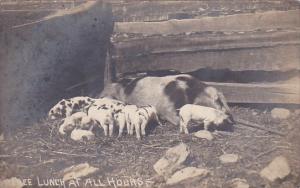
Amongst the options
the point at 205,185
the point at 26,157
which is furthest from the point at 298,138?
the point at 26,157

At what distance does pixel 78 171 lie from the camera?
3135 mm

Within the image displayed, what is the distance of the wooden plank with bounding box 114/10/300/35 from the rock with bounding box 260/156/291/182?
1.04 metres

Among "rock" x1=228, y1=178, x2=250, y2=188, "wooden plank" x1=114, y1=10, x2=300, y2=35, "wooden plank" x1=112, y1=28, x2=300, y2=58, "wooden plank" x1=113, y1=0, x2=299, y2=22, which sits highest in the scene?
"wooden plank" x1=113, y1=0, x2=299, y2=22

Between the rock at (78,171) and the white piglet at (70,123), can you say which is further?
the white piglet at (70,123)

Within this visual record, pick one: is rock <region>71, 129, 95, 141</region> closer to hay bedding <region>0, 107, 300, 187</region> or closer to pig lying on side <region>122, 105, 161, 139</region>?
hay bedding <region>0, 107, 300, 187</region>

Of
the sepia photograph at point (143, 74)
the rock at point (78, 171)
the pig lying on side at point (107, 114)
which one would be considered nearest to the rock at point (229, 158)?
the sepia photograph at point (143, 74)

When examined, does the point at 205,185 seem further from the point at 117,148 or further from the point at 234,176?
the point at 117,148

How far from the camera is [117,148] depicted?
3.19 metres

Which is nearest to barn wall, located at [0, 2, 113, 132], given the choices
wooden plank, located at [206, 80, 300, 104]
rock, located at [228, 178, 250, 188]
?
wooden plank, located at [206, 80, 300, 104]

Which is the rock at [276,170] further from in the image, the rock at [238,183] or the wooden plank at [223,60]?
the wooden plank at [223,60]

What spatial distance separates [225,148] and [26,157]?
1.54 metres

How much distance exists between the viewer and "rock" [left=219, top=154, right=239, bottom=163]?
3125 millimetres

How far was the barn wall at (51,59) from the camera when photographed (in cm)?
319

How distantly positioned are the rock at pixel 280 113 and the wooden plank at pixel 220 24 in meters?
0.65
